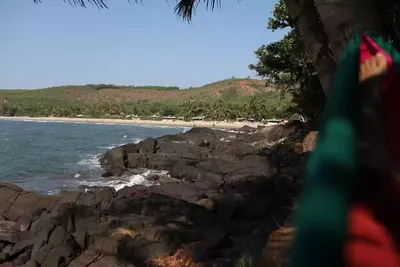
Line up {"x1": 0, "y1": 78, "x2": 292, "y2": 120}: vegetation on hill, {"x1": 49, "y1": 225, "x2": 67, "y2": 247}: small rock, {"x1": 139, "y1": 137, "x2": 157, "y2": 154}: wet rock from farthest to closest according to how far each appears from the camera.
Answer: {"x1": 0, "y1": 78, "x2": 292, "y2": 120}: vegetation on hill → {"x1": 139, "y1": 137, "x2": 157, "y2": 154}: wet rock → {"x1": 49, "y1": 225, "x2": 67, "y2": 247}: small rock

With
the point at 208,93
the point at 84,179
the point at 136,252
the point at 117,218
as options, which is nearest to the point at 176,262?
the point at 136,252

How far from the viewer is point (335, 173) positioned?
845mm

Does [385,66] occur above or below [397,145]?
above

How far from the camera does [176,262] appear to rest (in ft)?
22.8

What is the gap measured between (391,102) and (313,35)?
143 cm

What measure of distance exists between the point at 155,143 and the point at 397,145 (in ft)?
84.2

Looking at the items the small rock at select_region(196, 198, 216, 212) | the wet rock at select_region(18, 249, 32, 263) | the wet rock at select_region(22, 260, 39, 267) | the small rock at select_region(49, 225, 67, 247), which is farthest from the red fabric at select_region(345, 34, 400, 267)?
the small rock at select_region(196, 198, 216, 212)

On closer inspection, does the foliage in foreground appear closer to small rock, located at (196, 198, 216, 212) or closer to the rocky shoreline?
the rocky shoreline

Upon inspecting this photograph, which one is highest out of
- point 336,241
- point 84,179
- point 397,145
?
point 397,145

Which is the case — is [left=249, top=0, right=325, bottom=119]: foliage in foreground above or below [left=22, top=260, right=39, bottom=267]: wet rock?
above

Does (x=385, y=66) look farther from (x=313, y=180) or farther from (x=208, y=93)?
(x=208, y=93)

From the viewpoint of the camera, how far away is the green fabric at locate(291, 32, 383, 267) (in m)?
0.80

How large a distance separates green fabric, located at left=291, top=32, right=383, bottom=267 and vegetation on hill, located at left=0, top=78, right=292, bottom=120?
55.8 meters

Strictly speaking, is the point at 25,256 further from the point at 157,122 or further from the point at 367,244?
the point at 157,122
